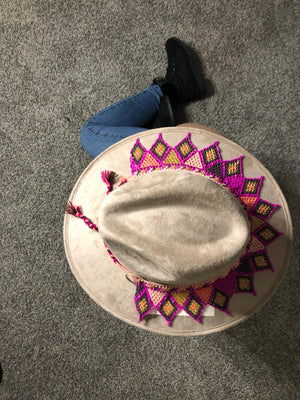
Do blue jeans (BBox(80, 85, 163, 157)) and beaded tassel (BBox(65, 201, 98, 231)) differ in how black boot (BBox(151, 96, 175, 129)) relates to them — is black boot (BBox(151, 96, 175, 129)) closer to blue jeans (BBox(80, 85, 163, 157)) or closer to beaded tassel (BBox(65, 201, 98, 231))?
blue jeans (BBox(80, 85, 163, 157))

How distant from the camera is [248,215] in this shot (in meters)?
0.68

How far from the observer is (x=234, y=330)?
3.60 feet

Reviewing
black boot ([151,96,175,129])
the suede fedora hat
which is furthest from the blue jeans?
the suede fedora hat

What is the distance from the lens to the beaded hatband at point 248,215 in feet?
2.27

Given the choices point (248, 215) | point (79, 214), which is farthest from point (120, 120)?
point (248, 215)

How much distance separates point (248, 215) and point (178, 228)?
0.25m

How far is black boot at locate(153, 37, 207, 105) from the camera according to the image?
3.58 ft

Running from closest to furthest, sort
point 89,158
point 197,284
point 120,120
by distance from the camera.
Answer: point 197,284 → point 120,120 → point 89,158

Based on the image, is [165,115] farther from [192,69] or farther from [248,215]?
[248,215]

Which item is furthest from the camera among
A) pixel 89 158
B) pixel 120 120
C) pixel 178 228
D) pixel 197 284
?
pixel 89 158

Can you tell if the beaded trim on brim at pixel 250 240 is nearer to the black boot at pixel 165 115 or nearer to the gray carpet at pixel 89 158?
the black boot at pixel 165 115

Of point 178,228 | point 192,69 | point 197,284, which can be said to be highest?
point 192,69

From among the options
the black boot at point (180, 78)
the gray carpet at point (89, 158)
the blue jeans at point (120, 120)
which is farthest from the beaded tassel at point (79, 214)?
the black boot at point (180, 78)

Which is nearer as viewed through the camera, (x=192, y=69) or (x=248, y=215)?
(x=248, y=215)
